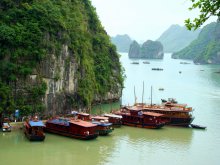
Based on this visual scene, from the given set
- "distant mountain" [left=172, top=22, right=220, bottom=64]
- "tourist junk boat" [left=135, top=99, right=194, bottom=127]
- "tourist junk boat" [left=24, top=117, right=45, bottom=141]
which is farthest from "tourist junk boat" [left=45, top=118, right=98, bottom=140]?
"distant mountain" [left=172, top=22, right=220, bottom=64]

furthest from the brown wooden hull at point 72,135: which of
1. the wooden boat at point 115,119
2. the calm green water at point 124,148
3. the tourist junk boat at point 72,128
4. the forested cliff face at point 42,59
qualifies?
the wooden boat at point 115,119

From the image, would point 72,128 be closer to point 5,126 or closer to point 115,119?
point 5,126

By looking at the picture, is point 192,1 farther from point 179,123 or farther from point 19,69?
point 179,123

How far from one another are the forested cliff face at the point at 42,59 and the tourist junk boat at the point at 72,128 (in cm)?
244

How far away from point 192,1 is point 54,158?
1640 centimetres

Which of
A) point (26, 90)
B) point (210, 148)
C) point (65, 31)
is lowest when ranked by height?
point (210, 148)

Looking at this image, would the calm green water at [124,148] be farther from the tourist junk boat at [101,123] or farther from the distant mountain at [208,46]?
the distant mountain at [208,46]

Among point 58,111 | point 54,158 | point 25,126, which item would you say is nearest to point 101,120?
point 58,111

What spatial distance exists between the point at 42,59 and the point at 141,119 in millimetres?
10487

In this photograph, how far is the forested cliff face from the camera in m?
28.2

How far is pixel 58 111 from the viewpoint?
3166 centimetres

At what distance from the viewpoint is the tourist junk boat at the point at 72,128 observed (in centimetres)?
2605

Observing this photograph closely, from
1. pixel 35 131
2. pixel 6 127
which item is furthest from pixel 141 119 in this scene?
pixel 6 127

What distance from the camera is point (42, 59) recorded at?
29.7 m
